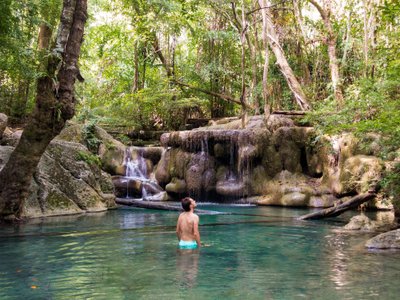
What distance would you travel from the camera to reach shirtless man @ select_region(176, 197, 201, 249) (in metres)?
7.26

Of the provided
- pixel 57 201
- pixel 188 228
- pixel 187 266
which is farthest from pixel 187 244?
pixel 57 201

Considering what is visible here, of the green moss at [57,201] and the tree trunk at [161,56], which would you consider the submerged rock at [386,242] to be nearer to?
the green moss at [57,201]

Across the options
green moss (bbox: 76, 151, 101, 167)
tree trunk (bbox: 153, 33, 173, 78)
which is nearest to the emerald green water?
green moss (bbox: 76, 151, 101, 167)

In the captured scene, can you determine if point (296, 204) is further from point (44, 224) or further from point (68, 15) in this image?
point (68, 15)

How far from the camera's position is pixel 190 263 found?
6.47 meters

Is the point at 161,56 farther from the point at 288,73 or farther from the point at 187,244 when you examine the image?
the point at 187,244

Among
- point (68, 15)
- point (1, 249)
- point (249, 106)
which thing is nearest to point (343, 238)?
point (1, 249)

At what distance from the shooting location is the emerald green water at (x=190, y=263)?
4.94 metres

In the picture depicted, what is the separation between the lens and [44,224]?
10.3 metres

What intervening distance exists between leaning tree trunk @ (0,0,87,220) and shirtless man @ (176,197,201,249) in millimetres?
3603

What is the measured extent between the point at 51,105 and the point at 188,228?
13.5 ft

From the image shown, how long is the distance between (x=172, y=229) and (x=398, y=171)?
5.14 meters

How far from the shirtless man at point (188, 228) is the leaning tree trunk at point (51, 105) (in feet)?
11.8

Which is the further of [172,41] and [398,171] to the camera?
[172,41]
